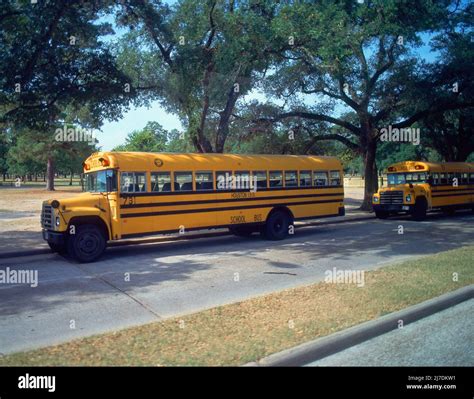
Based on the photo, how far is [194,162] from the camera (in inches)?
502

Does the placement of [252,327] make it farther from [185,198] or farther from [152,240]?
[152,240]

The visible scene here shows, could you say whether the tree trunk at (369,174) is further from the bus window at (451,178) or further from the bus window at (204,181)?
the bus window at (204,181)

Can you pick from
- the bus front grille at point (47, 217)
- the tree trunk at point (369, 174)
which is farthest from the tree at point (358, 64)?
the bus front grille at point (47, 217)

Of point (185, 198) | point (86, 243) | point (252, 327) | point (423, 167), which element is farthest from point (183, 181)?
point (423, 167)

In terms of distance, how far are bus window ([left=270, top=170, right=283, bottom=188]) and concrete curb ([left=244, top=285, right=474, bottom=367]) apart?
8.26m

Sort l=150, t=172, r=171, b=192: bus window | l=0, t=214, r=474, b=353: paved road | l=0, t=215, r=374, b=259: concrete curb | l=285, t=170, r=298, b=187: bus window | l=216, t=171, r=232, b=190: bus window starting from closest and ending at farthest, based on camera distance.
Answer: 1. l=0, t=214, r=474, b=353: paved road
2. l=0, t=215, r=374, b=259: concrete curb
3. l=150, t=172, r=171, b=192: bus window
4. l=216, t=171, r=232, b=190: bus window
5. l=285, t=170, r=298, b=187: bus window

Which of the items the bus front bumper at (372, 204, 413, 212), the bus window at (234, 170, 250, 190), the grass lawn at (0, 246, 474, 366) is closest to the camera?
the grass lawn at (0, 246, 474, 366)

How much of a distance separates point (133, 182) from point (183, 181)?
1.60 m

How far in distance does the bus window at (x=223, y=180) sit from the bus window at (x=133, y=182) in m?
2.46

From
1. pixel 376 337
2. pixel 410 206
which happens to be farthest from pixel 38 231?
pixel 410 206

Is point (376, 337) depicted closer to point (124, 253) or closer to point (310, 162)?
point (124, 253)

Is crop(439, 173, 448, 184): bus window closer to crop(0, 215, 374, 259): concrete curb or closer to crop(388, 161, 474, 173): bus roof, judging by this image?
crop(388, 161, 474, 173): bus roof

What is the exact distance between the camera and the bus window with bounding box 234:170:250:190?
44.5 ft

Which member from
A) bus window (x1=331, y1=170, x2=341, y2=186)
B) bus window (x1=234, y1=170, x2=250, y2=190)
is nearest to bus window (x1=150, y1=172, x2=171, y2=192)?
bus window (x1=234, y1=170, x2=250, y2=190)
